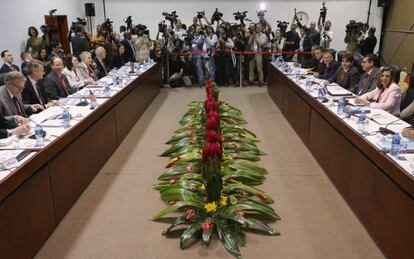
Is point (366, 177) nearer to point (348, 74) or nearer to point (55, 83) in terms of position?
point (348, 74)

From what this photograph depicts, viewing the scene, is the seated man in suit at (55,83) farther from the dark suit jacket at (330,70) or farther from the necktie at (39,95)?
the dark suit jacket at (330,70)

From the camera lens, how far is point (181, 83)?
881cm

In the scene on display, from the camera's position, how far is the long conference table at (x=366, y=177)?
2287 mm

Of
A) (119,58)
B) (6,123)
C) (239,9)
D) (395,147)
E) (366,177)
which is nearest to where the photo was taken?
(395,147)

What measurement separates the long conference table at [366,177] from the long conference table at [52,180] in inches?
87.2

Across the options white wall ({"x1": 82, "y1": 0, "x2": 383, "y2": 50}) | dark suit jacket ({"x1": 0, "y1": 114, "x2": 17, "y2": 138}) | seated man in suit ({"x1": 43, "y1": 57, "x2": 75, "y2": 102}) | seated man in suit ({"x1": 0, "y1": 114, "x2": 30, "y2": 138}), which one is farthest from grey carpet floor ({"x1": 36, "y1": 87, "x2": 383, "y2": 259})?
white wall ({"x1": 82, "y1": 0, "x2": 383, "y2": 50})

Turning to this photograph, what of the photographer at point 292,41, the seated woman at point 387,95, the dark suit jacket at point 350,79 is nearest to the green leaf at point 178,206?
the seated woman at point 387,95

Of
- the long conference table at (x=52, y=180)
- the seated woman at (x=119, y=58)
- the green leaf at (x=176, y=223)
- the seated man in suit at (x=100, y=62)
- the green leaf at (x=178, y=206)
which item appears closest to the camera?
the long conference table at (x=52, y=180)

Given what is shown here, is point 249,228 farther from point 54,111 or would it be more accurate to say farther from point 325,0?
point 325,0

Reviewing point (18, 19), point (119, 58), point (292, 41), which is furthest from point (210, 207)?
point (292, 41)

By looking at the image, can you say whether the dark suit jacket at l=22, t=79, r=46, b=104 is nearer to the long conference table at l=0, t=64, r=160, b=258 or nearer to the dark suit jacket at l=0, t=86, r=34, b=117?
the dark suit jacket at l=0, t=86, r=34, b=117

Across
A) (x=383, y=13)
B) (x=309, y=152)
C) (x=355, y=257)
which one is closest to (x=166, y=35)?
(x=309, y=152)

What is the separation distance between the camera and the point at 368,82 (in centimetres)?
451

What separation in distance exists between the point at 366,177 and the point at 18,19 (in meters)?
7.20
